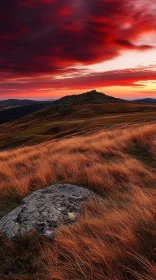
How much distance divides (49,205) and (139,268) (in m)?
2.26

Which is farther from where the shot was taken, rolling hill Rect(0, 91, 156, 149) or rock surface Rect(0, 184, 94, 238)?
rolling hill Rect(0, 91, 156, 149)

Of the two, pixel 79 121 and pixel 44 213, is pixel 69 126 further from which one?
pixel 44 213

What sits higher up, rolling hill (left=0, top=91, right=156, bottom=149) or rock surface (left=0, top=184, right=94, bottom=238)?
rock surface (left=0, top=184, right=94, bottom=238)

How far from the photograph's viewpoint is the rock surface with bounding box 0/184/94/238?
13.3 ft

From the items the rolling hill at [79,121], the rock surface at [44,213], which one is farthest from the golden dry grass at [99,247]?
the rolling hill at [79,121]

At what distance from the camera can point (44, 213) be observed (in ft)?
14.3

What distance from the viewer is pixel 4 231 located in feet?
13.5

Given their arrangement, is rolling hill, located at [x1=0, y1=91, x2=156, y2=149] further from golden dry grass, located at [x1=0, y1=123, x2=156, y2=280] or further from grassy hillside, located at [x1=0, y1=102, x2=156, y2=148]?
golden dry grass, located at [x1=0, y1=123, x2=156, y2=280]

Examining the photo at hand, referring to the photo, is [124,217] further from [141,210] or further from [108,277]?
[108,277]

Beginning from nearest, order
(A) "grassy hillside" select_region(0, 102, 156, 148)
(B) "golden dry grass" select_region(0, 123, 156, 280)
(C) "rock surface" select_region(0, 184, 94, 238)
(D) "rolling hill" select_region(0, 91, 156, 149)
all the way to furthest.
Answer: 1. (B) "golden dry grass" select_region(0, 123, 156, 280)
2. (C) "rock surface" select_region(0, 184, 94, 238)
3. (A) "grassy hillside" select_region(0, 102, 156, 148)
4. (D) "rolling hill" select_region(0, 91, 156, 149)

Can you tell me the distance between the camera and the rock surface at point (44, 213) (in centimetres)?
405

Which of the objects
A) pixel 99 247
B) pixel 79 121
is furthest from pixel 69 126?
pixel 99 247

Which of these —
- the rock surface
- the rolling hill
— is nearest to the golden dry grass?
the rock surface

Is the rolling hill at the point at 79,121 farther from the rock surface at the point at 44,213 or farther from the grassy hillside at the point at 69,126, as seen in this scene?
the rock surface at the point at 44,213
